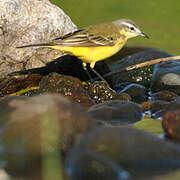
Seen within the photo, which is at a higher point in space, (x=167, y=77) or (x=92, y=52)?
(x=92, y=52)

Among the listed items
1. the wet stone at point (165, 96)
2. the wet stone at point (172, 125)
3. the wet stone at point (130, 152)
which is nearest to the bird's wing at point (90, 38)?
the wet stone at point (165, 96)

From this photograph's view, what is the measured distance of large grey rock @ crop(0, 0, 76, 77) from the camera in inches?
303

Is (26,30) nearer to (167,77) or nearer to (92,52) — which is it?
(92,52)

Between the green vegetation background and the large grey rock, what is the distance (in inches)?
155

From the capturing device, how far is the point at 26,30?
25.8 ft

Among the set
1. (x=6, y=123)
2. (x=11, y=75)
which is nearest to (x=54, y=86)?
(x=11, y=75)

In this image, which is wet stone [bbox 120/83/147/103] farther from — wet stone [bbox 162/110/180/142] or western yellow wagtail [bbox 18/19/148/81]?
wet stone [bbox 162/110/180/142]

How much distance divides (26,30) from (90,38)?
1.15m

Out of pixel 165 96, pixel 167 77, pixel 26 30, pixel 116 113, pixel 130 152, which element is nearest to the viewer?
pixel 130 152

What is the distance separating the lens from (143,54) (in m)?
9.87

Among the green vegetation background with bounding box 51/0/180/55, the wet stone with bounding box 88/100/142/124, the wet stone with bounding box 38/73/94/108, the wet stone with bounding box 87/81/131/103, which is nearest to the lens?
the wet stone with bounding box 88/100/142/124

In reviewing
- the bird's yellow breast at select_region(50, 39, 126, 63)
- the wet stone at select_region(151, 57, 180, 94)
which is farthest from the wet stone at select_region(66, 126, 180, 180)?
the wet stone at select_region(151, 57, 180, 94)

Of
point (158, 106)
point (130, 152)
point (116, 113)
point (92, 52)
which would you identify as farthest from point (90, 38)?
point (130, 152)

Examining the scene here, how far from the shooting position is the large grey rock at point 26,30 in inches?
303
